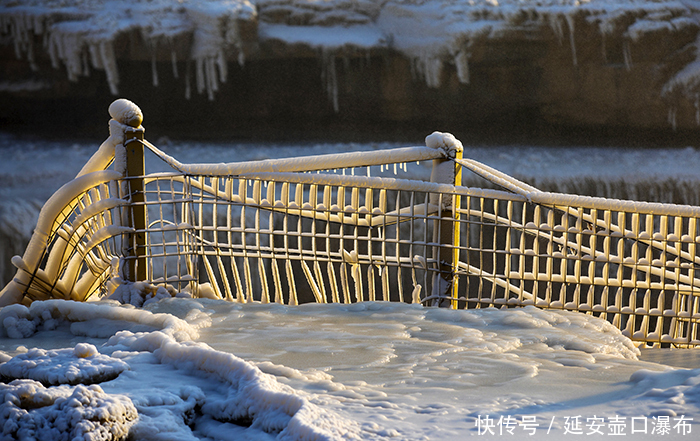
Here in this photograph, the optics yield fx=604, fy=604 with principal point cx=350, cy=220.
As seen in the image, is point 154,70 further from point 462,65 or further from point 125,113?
point 125,113

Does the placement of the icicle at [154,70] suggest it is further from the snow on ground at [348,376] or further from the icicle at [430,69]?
the snow on ground at [348,376]

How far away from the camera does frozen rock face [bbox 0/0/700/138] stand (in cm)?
748

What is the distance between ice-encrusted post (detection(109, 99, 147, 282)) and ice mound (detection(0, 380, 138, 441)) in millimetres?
1278

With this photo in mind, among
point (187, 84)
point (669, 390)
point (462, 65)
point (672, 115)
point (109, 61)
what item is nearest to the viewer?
point (669, 390)

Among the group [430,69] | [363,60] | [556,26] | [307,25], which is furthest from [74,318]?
[556,26]

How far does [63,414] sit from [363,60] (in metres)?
7.48

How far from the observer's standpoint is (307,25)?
7.94 metres

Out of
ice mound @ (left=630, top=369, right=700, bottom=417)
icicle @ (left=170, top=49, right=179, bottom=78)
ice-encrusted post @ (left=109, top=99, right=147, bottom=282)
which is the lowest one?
ice mound @ (left=630, top=369, right=700, bottom=417)

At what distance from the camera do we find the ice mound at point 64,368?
4.55ft

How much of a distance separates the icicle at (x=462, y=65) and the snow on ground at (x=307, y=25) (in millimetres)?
13

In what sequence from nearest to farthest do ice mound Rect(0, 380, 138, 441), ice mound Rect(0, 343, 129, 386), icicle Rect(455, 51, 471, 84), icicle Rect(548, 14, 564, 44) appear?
ice mound Rect(0, 380, 138, 441) → ice mound Rect(0, 343, 129, 386) → icicle Rect(548, 14, 564, 44) → icicle Rect(455, 51, 471, 84)

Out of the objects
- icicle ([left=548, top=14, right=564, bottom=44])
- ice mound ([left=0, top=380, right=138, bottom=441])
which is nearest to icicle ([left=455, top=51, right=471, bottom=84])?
icicle ([left=548, top=14, right=564, bottom=44])

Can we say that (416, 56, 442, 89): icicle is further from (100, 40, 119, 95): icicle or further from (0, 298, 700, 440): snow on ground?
(0, 298, 700, 440): snow on ground

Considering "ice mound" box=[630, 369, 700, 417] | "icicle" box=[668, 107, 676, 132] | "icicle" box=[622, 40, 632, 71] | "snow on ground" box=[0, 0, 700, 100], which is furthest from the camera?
"icicle" box=[668, 107, 676, 132]
